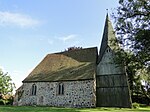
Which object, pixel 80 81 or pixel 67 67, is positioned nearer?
pixel 80 81

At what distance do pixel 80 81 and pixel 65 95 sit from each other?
10.5 ft

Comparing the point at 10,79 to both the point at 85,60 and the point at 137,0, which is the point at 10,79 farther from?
the point at 137,0

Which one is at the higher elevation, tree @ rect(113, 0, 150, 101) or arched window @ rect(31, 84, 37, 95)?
tree @ rect(113, 0, 150, 101)

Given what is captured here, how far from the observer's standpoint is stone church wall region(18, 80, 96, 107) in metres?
28.8

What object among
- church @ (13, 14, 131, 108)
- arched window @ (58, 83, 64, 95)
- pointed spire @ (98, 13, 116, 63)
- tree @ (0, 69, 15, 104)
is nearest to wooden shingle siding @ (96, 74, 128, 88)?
church @ (13, 14, 131, 108)

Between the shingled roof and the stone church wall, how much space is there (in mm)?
855

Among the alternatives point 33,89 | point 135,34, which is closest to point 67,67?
point 33,89

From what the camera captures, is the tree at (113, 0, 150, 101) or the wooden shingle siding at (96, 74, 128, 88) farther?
the wooden shingle siding at (96, 74, 128, 88)

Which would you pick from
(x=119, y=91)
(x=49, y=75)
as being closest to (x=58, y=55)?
(x=49, y=75)

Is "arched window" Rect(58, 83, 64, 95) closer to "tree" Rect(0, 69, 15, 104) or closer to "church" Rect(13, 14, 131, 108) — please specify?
"church" Rect(13, 14, 131, 108)

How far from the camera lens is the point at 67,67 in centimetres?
3300

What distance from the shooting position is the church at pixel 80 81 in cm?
2867

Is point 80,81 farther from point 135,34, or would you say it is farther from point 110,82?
point 135,34

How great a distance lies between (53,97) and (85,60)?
7.76 metres
